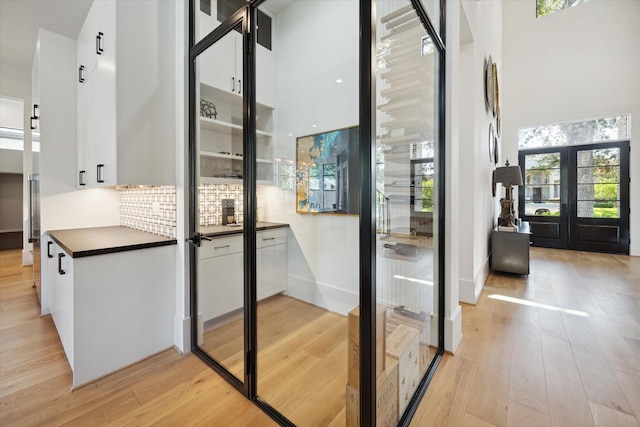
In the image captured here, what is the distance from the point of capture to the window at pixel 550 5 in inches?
227

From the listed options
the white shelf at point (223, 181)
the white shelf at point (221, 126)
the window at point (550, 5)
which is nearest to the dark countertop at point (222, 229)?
the white shelf at point (223, 181)

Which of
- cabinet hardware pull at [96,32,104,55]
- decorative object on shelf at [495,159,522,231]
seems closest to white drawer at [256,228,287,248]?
cabinet hardware pull at [96,32,104,55]

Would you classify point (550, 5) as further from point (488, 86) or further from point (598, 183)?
point (488, 86)

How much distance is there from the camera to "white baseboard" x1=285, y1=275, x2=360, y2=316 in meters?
2.06

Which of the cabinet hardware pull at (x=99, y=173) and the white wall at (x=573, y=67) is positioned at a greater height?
the white wall at (x=573, y=67)

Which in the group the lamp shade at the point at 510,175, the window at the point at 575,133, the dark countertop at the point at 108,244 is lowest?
the dark countertop at the point at 108,244

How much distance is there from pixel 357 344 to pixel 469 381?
3.36 ft

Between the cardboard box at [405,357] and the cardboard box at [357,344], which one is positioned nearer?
the cardboard box at [357,344]

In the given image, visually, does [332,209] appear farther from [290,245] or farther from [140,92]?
[140,92]

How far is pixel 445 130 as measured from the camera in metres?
2.01

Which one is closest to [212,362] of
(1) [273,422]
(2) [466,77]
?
(1) [273,422]

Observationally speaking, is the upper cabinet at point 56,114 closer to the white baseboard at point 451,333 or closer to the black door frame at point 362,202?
the black door frame at point 362,202

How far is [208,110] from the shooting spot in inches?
80.4

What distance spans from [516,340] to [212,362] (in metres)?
2.38
